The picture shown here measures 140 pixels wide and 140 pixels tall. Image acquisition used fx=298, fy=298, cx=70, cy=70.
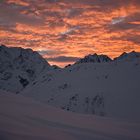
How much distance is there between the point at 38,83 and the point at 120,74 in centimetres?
3154

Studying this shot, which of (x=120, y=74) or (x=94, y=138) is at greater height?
(x=120, y=74)

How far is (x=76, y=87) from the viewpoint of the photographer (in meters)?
79.1

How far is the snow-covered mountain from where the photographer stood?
206 ft

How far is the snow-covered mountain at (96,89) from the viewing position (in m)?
62.7

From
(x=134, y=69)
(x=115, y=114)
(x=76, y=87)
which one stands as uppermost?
(x=134, y=69)

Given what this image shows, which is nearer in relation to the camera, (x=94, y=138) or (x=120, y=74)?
(x=94, y=138)

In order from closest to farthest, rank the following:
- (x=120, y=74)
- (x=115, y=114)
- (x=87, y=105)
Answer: (x=115, y=114)
(x=87, y=105)
(x=120, y=74)

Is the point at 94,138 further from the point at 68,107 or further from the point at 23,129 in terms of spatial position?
the point at 68,107

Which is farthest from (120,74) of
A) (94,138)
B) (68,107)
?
(94,138)

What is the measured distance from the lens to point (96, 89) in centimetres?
7200

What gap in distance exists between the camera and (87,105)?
6656 cm

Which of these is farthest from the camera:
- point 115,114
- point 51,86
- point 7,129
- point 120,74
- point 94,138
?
point 51,86

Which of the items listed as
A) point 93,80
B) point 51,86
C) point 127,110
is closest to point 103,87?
point 93,80

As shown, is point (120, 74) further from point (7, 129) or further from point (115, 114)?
point (7, 129)
